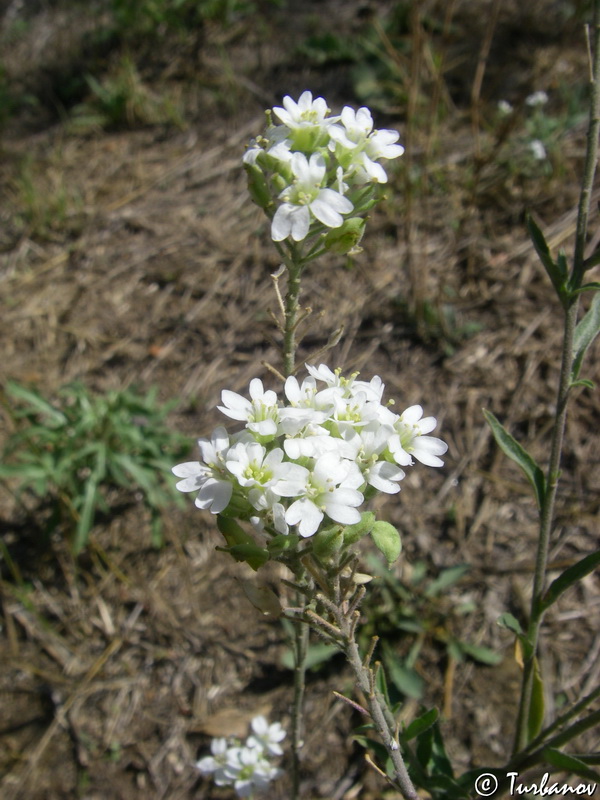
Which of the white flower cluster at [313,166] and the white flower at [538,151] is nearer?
the white flower cluster at [313,166]

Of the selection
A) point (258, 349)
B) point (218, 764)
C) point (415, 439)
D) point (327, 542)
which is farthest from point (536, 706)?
point (258, 349)

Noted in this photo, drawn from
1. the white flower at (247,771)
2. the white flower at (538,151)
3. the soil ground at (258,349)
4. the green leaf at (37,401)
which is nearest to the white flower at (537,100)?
the soil ground at (258,349)

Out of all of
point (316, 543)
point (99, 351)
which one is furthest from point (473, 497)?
point (99, 351)

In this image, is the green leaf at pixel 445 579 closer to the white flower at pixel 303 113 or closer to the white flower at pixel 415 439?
the white flower at pixel 415 439

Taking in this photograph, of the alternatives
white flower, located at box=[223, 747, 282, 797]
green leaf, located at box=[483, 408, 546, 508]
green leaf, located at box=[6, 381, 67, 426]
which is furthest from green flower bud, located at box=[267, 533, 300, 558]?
green leaf, located at box=[6, 381, 67, 426]

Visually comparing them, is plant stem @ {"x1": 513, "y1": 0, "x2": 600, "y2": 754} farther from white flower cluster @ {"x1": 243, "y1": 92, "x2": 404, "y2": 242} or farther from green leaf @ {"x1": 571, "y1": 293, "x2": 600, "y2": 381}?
white flower cluster @ {"x1": 243, "y1": 92, "x2": 404, "y2": 242}
